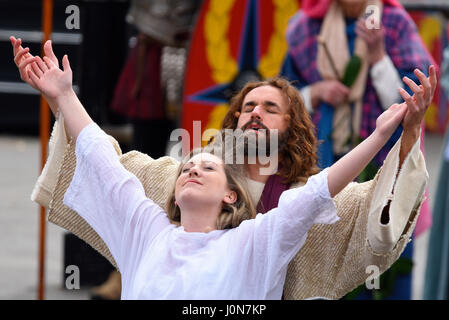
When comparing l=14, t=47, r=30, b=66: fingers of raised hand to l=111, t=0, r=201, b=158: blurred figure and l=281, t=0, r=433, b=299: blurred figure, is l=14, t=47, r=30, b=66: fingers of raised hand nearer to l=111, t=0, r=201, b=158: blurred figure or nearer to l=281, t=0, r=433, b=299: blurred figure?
l=281, t=0, r=433, b=299: blurred figure

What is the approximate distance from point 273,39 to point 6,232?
2.41 m

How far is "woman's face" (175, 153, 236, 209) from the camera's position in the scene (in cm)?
265

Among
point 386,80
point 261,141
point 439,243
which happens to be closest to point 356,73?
point 386,80

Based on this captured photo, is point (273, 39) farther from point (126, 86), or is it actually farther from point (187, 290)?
point (187, 290)

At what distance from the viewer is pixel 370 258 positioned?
107 inches

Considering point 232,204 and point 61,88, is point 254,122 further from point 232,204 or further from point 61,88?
point 61,88

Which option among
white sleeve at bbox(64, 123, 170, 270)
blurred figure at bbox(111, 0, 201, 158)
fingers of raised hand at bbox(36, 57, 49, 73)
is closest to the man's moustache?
white sleeve at bbox(64, 123, 170, 270)

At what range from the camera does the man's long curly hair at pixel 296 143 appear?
9.68 ft

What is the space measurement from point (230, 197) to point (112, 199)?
Result: 304 mm

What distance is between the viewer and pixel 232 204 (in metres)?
2.75

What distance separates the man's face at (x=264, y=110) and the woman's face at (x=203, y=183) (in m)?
0.18

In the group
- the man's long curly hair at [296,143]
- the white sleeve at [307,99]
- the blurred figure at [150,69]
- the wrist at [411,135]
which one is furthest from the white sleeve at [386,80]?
the wrist at [411,135]

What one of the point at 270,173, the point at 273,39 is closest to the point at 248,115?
the point at 270,173

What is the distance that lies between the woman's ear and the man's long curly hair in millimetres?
225
